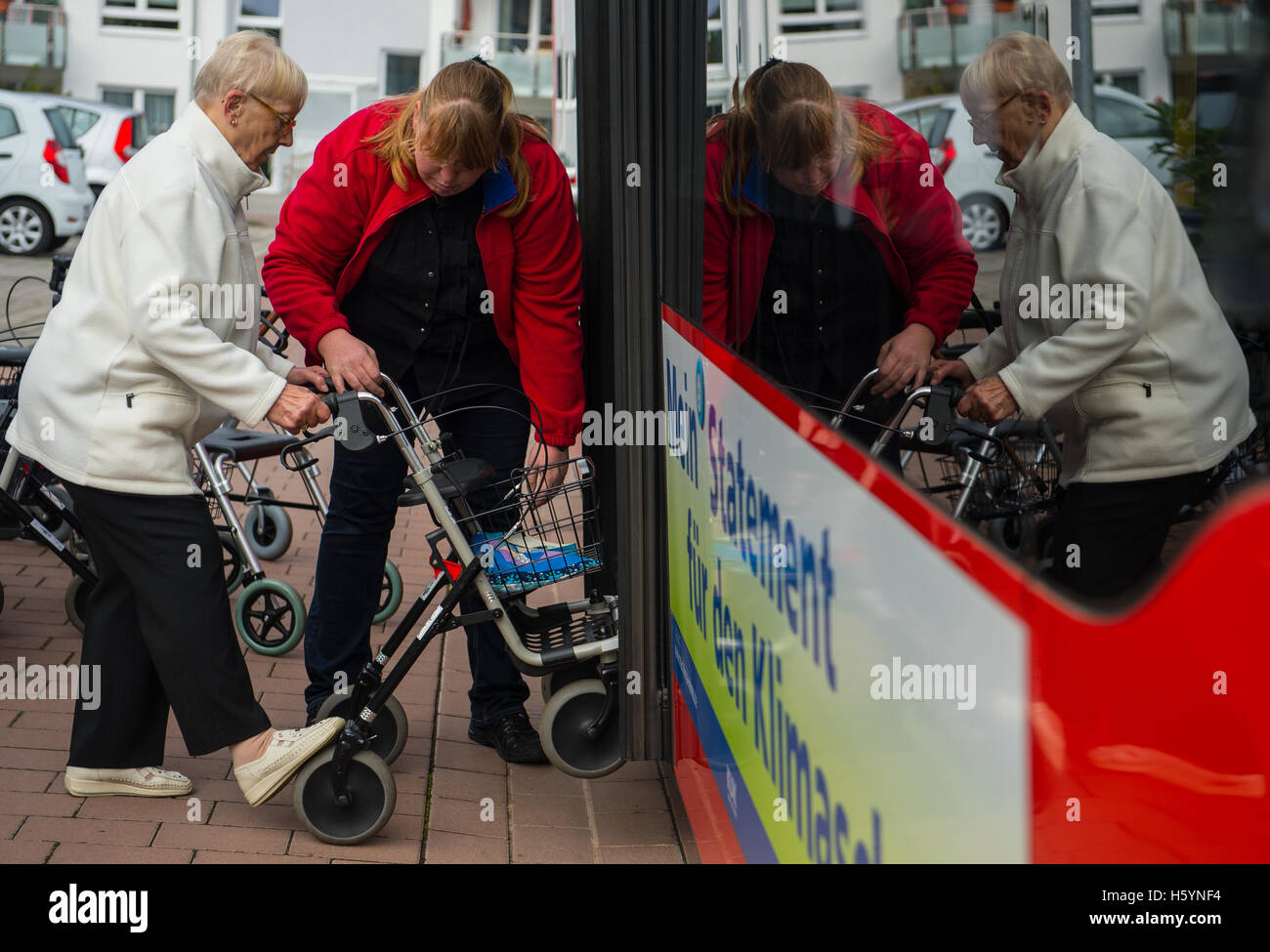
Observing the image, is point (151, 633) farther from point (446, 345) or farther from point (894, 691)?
point (894, 691)

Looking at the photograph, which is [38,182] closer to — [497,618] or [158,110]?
[158,110]

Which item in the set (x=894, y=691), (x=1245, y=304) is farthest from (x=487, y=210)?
(x=1245, y=304)

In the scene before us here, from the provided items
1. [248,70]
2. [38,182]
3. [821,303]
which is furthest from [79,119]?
[821,303]

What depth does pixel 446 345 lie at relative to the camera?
11.6 ft

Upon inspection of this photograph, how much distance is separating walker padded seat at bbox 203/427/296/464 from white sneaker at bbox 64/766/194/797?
1626 mm

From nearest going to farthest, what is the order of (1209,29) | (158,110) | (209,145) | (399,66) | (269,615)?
(1209,29) < (209,145) < (158,110) < (269,615) < (399,66)

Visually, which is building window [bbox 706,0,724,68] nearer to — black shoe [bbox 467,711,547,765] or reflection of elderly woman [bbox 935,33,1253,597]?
reflection of elderly woman [bbox 935,33,1253,597]

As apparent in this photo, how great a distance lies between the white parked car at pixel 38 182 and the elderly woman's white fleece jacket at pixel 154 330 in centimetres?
98

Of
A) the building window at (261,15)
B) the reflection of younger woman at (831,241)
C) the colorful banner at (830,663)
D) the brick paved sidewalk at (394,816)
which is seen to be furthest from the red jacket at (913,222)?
the building window at (261,15)

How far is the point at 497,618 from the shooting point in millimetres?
3250

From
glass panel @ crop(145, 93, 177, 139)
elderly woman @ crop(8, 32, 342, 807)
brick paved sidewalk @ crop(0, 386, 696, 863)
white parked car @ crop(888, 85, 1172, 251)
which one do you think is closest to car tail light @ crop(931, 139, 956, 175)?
white parked car @ crop(888, 85, 1172, 251)

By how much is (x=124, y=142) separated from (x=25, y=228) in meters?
1.36
